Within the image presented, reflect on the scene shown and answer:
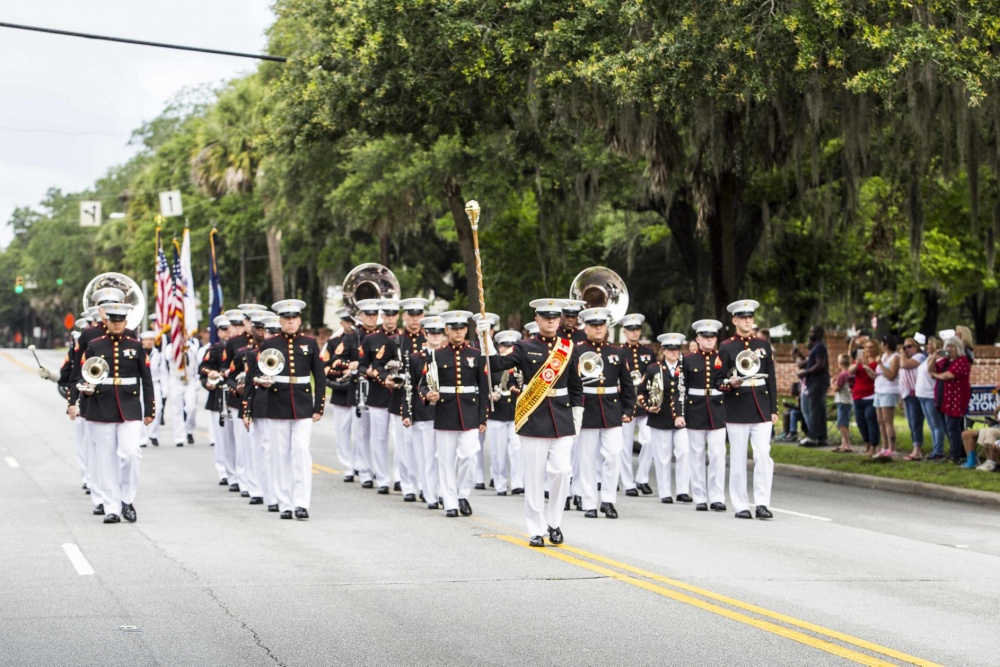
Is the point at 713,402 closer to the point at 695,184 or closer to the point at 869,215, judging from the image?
the point at 695,184

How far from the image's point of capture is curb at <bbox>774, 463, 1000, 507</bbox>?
52.9 feet

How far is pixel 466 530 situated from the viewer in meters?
13.0

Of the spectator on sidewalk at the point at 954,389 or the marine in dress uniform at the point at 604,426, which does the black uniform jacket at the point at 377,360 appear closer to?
the marine in dress uniform at the point at 604,426

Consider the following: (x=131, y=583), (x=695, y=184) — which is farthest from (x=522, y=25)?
(x=131, y=583)

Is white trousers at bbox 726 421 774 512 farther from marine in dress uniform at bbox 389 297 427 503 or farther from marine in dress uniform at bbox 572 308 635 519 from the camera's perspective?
marine in dress uniform at bbox 389 297 427 503

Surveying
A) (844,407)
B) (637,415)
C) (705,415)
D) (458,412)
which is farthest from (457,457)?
(844,407)

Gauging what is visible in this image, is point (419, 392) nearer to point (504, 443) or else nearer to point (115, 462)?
point (504, 443)

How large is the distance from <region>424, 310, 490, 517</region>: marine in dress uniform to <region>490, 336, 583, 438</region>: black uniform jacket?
72.0 inches

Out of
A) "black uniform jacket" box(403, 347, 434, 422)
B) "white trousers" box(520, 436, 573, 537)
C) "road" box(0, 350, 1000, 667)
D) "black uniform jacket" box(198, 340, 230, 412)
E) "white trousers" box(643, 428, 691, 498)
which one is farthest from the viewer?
"black uniform jacket" box(198, 340, 230, 412)

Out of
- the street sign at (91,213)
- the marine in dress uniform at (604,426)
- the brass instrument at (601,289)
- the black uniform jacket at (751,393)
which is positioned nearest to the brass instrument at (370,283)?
the brass instrument at (601,289)

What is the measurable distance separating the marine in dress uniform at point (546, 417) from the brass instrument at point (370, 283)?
8781mm

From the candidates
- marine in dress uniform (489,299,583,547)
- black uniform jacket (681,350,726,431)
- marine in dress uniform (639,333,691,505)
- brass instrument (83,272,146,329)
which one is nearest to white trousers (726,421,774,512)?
black uniform jacket (681,350,726,431)

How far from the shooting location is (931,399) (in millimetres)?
19359

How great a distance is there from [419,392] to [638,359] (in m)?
2.77
